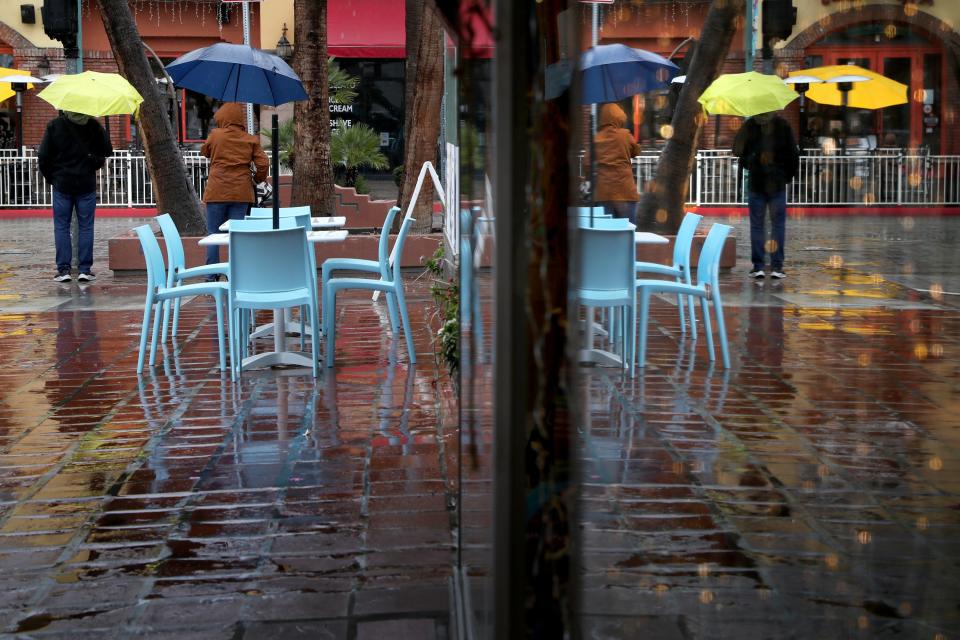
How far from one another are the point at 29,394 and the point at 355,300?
4371 millimetres

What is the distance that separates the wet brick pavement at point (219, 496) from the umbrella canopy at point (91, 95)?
3779mm

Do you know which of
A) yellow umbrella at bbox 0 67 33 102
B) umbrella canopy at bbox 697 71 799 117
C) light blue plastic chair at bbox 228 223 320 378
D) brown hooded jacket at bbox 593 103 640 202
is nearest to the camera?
brown hooded jacket at bbox 593 103 640 202

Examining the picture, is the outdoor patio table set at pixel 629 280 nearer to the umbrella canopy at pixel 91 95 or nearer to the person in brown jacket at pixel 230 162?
the person in brown jacket at pixel 230 162

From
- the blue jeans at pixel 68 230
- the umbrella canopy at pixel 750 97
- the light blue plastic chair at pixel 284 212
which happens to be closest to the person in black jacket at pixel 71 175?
the blue jeans at pixel 68 230

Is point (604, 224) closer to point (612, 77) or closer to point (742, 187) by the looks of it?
point (612, 77)

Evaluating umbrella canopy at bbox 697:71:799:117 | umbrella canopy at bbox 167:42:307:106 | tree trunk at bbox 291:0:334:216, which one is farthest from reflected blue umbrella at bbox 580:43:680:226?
tree trunk at bbox 291:0:334:216

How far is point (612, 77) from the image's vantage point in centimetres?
214

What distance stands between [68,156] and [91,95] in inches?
30.9

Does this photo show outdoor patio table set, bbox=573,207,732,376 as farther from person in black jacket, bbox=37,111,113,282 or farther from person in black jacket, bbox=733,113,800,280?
person in black jacket, bbox=37,111,113,282

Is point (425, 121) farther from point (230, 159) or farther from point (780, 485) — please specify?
point (780, 485)

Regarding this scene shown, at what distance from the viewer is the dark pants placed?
2.88 m

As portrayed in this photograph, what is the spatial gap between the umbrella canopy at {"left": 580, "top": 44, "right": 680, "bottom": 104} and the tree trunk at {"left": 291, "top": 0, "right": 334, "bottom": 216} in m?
10.3

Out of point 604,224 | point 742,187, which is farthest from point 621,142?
point 742,187

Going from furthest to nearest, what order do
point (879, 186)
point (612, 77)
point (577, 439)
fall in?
point (879, 186) → point (612, 77) → point (577, 439)
